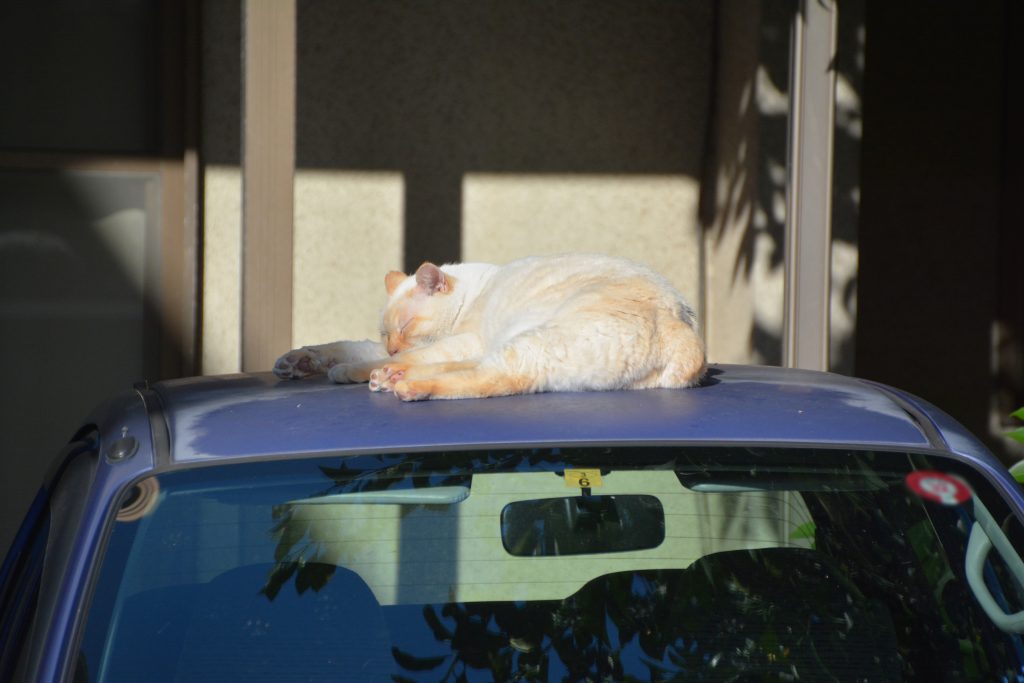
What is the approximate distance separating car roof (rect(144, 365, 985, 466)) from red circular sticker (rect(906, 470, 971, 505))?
5cm

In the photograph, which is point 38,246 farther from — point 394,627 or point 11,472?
point 394,627

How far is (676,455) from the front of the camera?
2.08m

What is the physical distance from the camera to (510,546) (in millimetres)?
2283

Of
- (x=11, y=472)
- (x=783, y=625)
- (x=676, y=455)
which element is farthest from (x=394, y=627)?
(x=11, y=472)

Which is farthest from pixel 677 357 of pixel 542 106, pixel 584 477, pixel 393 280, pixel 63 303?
pixel 63 303

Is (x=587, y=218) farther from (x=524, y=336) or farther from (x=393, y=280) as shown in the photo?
(x=524, y=336)

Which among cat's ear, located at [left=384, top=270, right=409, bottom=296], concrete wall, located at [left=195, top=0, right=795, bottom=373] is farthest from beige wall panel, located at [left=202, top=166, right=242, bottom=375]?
cat's ear, located at [left=384, top=270, right=409, bottom=296]

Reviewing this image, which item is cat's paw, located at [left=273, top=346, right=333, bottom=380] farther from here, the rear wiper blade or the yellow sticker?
the yellow sticker

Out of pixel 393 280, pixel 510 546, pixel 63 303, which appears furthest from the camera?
pixel 63 303

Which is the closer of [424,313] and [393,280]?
[424,313]

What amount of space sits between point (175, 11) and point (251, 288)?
6.55 ft

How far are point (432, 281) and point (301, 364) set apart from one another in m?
0.41

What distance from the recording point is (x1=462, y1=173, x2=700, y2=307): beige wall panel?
614 centimetres

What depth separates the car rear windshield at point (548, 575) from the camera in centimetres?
196
